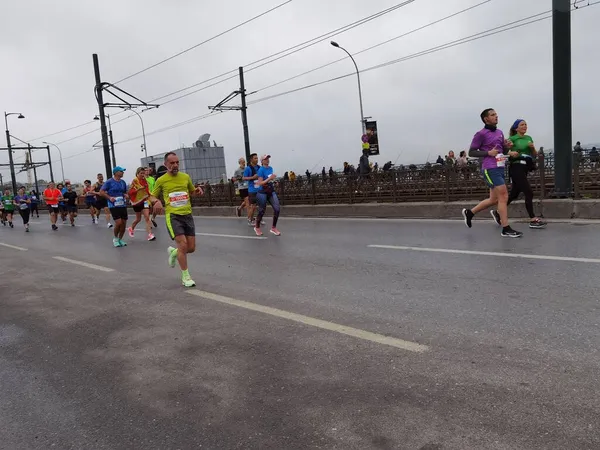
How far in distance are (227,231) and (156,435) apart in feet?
34.0

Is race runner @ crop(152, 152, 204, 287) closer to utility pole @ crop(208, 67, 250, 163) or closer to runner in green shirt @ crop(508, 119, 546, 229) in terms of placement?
runner in green shirt @ crop(508, 119, 546, 229)

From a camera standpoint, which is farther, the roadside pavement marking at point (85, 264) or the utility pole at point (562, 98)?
the utility pole at point (562, 98)

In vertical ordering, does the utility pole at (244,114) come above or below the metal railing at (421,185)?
above

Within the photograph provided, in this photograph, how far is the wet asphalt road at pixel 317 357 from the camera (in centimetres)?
266

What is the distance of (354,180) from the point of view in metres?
15.2

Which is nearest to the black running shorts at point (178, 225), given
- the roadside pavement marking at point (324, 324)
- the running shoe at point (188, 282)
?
the running shoe at point (188, 282)

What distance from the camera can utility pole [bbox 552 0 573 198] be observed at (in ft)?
32.4

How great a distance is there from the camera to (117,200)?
1176 centimetres

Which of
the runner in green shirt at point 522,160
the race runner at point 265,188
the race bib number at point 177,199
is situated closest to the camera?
the race bib number at point 177,199

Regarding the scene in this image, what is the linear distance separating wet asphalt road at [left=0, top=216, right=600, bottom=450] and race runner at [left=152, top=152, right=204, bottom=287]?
0.41 metres

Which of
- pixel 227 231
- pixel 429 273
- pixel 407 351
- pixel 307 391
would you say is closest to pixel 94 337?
pixel 307 391

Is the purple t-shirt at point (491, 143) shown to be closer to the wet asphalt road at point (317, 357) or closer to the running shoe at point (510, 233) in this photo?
the running shoe at point (510, 233)

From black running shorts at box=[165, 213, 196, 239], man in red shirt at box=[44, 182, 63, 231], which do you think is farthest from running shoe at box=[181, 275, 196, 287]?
man in red shirt at box=[44, 182, 63, 231]

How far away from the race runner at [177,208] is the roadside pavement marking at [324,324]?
28.3 inches
